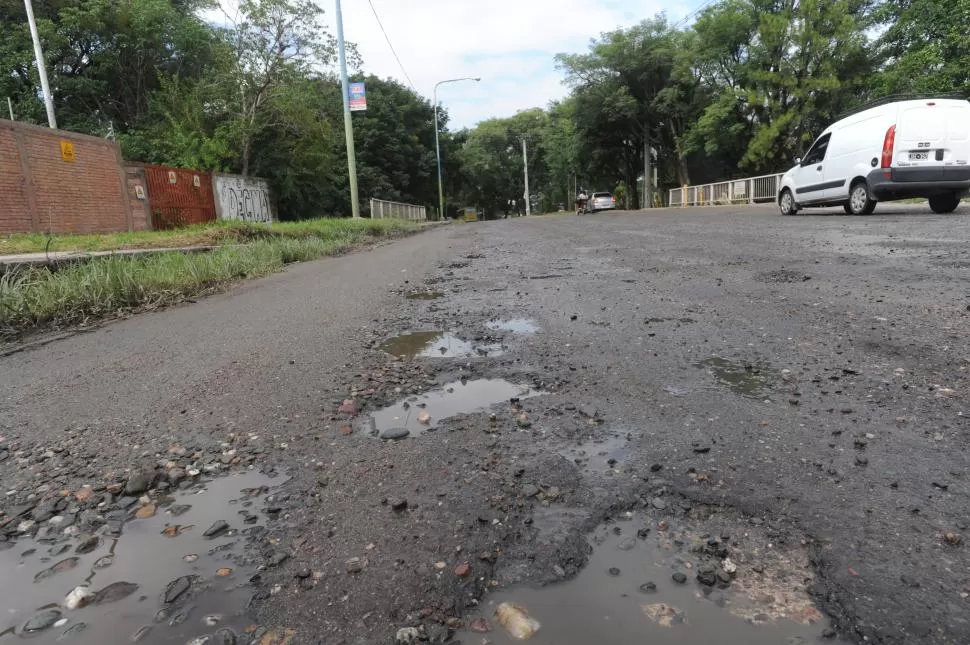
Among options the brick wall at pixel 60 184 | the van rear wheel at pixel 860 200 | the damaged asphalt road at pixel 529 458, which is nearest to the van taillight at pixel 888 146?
the van rear wheel at pixel 860 200

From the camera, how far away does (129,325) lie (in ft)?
15.5

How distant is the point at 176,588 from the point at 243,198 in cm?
2230

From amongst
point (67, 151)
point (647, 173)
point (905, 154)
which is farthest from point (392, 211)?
point (905, 154)

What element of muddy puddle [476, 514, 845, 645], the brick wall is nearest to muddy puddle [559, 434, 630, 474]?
muddy puddle [476, 514, 845, 645]

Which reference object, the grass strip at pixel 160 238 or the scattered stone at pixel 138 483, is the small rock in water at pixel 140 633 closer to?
the scattered stone at pixel 138 483

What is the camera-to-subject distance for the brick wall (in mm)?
12789

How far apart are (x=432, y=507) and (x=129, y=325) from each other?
421 centimetres

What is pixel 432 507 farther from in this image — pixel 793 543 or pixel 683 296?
pixel 683 296

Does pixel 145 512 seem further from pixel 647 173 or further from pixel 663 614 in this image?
pixel 647 173

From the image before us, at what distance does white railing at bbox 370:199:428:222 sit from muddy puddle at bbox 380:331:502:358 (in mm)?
22365

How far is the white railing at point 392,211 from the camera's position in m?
27.1

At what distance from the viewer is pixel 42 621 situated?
52.4 inches

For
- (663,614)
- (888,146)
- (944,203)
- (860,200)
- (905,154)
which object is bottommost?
(663,614)

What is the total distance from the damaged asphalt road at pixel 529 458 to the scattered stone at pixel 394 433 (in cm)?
2
